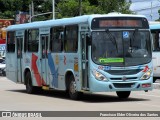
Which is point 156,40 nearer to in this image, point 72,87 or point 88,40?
point 72,87

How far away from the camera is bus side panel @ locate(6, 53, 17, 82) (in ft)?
85.0

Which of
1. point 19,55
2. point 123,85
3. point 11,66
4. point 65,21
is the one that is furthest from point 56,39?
point 11,66

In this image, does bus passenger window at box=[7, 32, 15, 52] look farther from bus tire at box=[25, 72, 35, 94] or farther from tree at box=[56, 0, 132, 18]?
tree at box=[56, 0, 132, 18]

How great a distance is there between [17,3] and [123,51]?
67761 mm

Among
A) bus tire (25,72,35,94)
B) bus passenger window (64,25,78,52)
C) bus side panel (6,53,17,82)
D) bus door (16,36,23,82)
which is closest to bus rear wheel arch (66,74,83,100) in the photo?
bus passenger window (64,25,78,52)

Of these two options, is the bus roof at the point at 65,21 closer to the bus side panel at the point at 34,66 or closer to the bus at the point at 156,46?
the bus side panel at the point at 34,66

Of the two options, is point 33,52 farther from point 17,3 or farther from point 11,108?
point 17,3

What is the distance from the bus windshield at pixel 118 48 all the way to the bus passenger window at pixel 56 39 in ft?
8.76

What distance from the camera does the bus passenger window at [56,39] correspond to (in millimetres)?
21078

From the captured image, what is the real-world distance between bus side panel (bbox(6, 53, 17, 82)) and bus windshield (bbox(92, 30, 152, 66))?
26.4ft

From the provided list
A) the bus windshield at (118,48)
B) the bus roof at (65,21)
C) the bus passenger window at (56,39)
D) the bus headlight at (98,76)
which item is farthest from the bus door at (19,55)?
the bus headlight at (98,76)

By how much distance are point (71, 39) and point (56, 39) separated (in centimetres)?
144

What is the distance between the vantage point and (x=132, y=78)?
18.8 m

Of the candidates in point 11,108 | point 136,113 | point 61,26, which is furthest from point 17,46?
point 136,113
